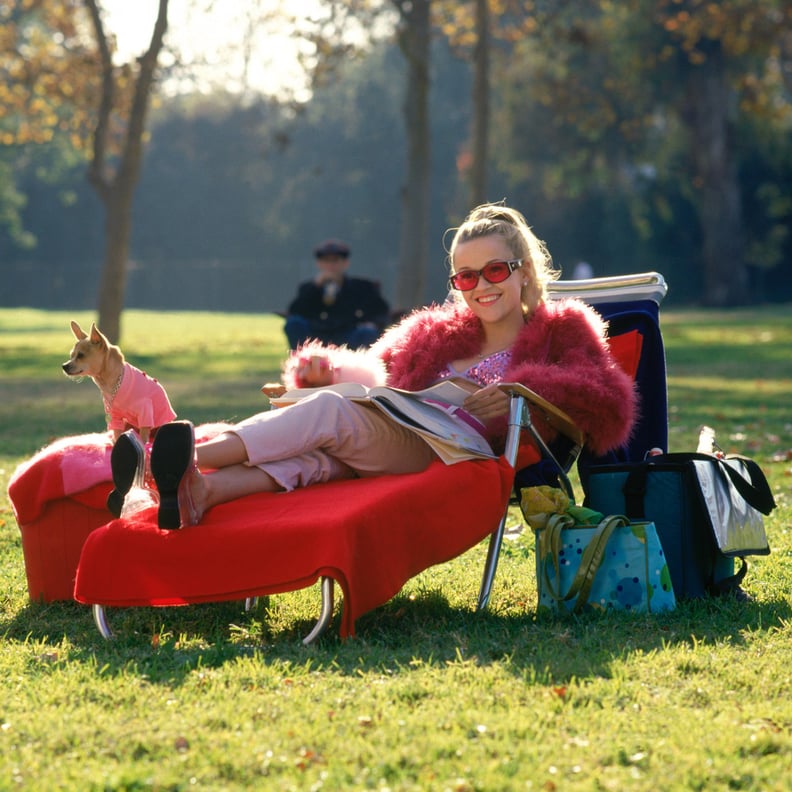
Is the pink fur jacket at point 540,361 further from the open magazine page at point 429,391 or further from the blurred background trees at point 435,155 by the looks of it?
the blurred background trees at point 435,155

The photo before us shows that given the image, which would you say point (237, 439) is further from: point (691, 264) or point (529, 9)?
point (691, 264)

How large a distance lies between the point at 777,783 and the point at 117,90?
2246 cm

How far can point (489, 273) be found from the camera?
16.6 ft

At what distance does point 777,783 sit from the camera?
2893mm

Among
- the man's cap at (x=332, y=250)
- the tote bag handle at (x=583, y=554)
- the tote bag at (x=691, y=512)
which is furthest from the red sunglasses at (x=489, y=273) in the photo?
the man's cap at (x=332, y=250)

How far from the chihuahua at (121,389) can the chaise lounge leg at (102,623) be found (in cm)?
86

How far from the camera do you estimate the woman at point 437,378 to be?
4.45 m

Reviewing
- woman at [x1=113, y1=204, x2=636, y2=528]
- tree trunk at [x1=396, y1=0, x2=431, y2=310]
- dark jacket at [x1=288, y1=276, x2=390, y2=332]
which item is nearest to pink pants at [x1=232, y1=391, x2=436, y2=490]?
Result: woman at [x1=113, y1=204, x2=636, y2=528]

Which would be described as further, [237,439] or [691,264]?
[691,264]

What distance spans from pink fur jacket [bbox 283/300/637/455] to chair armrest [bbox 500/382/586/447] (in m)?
0.04

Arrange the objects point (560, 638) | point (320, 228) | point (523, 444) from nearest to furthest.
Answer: point (560, 638) → point (523, 444) → point (320, 228)

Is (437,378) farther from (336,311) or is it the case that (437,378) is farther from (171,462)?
(336,311)

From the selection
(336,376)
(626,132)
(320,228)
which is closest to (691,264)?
(626,132)

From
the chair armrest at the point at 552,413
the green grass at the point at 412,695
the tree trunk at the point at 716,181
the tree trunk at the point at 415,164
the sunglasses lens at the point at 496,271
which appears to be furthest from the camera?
the tree trunk at the point at 716,181
